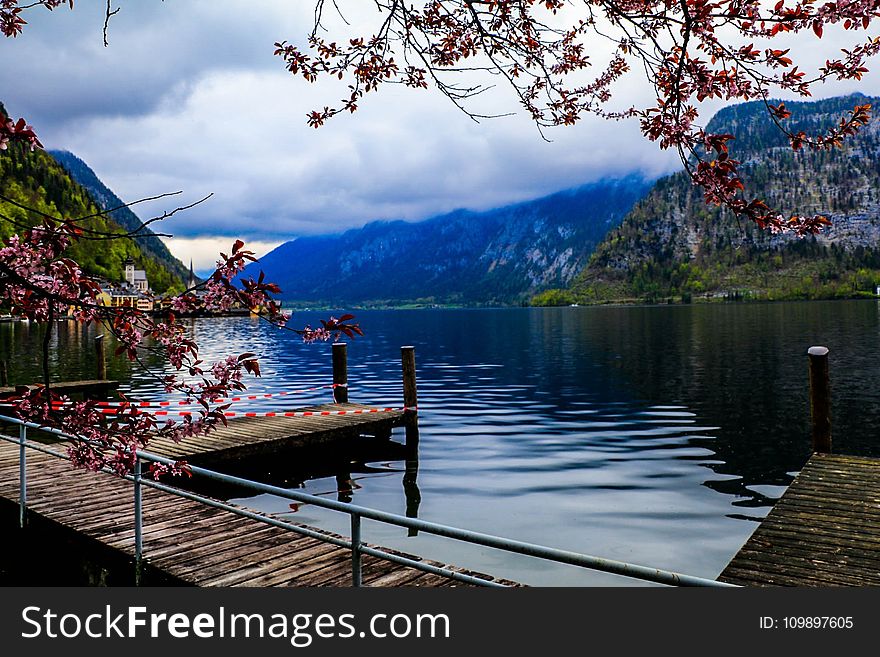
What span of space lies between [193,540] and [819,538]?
8679 millimetres

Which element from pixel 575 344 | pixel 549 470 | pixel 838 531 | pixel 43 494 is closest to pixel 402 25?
pixel 838 531

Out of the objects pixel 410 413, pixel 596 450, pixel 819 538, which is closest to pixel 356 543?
pixel 819 538

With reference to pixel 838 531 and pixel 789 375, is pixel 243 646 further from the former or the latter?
pixel 789 375

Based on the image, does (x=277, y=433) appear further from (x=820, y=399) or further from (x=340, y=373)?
(x=820, y=399)

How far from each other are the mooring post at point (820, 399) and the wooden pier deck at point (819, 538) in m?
2.01

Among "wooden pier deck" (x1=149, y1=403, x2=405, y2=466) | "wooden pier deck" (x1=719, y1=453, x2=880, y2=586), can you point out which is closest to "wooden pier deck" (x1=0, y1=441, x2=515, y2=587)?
"wooden pier deck" (x1=719, y1=453, x2=880, y2=586)

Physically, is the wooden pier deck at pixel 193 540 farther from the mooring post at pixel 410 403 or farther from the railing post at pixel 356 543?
the mooring post at pixel 410 403

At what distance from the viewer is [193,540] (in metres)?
9.78

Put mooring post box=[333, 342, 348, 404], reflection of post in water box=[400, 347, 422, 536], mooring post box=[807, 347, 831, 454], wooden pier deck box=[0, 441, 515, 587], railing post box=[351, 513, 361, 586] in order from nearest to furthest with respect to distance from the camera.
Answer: railing post box=[351, 513, 361, 586] < wooden pier deck box=[0, 441, 515, 587] < mooring post box=[807, 347, 831, 454] < reflection of post in water box=[400, 347, 422, 536] < mooring post box=[333, 342, 348, 404]

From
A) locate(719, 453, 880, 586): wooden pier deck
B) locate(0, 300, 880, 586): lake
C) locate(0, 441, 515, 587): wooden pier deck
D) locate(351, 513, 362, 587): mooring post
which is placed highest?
locate(351, 513, 362, 587): mooring post

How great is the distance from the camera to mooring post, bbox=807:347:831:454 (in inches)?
597

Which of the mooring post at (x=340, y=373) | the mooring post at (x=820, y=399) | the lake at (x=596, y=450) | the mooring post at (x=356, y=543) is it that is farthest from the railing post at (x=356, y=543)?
the mooring post at (x=340, y=373)

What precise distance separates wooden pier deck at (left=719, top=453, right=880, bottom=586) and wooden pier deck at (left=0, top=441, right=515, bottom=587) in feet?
11.2

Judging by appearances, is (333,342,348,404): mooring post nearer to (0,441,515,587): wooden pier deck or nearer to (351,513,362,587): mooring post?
(0,441,515,587): wooden pier deck
